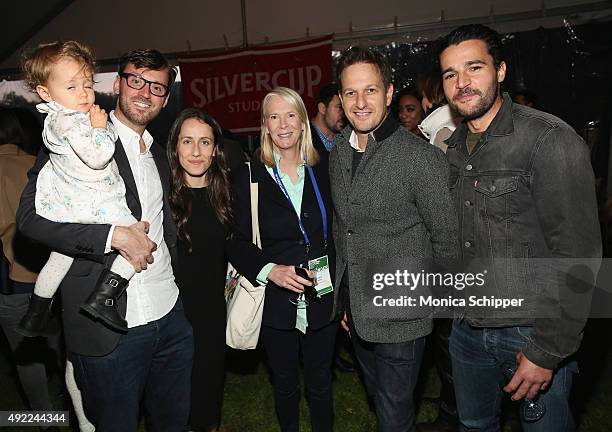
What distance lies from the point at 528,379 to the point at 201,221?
176cm

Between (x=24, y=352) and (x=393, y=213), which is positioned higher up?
(x=393, y=213)

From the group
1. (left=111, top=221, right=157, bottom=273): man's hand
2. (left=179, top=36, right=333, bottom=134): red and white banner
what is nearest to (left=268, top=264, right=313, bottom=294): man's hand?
(left=111, top=221, right=157, bottom=273): man's hand

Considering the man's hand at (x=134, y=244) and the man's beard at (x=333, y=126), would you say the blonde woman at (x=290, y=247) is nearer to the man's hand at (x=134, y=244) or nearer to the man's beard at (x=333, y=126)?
the man's hand at (x=134, y=244)

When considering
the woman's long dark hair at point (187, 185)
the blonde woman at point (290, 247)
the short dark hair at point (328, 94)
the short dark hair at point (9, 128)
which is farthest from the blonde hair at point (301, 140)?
the short dark hair at point (328, 94)

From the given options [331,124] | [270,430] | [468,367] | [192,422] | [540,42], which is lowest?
[270,430]

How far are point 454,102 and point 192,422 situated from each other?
241 centimetres

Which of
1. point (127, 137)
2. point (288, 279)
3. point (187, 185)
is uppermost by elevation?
point (127, 137)

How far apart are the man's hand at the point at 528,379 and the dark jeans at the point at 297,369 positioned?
1.10 m

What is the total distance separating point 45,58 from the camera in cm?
182

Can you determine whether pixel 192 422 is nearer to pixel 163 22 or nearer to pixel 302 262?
pixel 302 262

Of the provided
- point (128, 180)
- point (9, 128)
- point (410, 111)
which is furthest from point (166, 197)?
point (410, 111)

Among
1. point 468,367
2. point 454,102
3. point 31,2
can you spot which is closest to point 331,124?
point 454,102

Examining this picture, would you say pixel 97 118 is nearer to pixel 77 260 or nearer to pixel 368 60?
pixel 77 260

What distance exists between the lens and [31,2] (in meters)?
6.93
